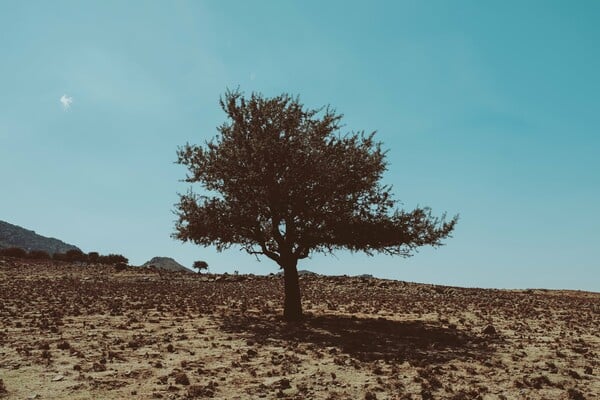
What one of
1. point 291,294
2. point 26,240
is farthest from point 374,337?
point 26,240

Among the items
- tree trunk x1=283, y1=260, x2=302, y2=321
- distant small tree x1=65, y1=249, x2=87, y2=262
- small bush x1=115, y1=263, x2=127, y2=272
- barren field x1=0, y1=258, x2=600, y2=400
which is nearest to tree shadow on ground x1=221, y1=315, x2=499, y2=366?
barren field x1=0, y1=258, x2=600, y2=400

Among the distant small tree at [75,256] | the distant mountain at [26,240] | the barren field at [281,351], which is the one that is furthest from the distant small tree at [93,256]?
the distant mountain at [26,240]

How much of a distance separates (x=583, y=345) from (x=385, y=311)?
524 inches

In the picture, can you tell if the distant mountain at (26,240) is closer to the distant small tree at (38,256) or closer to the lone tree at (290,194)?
the distant small tree at (38,256)

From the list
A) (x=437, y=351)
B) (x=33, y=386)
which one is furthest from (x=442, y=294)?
(x=33, y=386)

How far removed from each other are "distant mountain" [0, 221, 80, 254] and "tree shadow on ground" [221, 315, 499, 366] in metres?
162

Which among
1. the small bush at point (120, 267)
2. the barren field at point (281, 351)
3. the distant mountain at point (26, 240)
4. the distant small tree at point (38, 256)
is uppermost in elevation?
the distant mountain at point (26, 240)

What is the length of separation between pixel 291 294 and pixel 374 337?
6.67m

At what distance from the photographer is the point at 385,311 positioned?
31.0 meters

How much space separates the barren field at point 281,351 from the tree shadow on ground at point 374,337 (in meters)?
0.06

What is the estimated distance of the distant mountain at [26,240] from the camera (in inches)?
6491

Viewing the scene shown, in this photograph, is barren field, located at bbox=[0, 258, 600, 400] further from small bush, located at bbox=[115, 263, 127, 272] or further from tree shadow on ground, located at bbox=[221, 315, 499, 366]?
small bush, located at bbox=[115, 263, 127, 272]

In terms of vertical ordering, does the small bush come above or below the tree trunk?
above

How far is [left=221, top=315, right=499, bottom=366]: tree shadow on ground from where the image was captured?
16750mm
